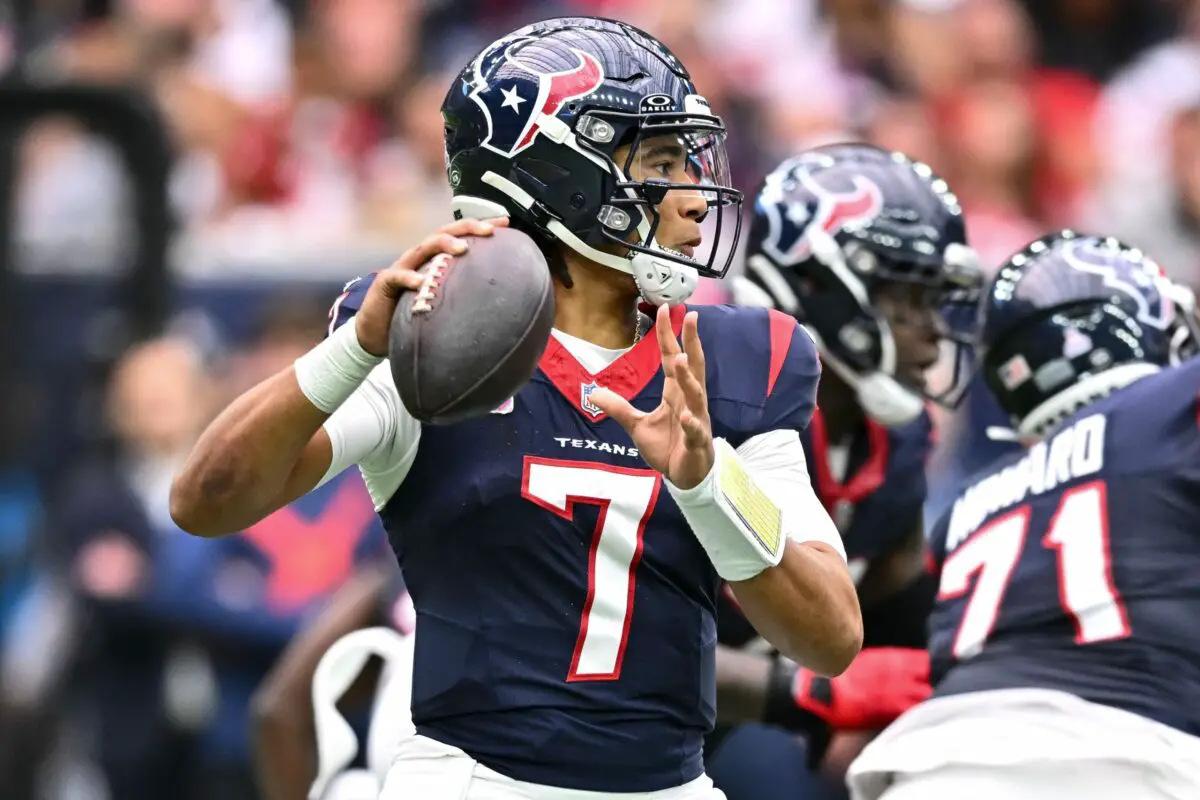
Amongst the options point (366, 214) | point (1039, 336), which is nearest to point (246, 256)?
point (366, 214)

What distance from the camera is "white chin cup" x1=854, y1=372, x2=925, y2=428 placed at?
461cm

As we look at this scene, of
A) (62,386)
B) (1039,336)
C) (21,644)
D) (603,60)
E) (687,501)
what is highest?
(603,60)

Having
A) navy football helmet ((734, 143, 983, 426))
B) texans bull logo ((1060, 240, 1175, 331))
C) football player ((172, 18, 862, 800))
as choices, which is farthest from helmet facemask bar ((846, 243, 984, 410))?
football player ((172, 18, 862, 800))

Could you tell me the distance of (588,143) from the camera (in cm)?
319

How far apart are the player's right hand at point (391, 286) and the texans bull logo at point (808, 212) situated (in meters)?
1.99

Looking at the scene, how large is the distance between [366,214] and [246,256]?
24.2 inches

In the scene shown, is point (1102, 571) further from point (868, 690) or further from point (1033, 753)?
point (868, 690)

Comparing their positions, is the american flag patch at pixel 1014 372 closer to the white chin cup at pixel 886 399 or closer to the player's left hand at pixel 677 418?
the white chin cup at pixel 886 399

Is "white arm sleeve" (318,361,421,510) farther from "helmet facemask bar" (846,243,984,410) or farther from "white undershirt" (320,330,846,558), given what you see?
"helmet facemask bar" (846,243,984,410)

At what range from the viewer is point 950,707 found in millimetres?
4016

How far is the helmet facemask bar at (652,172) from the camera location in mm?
3182

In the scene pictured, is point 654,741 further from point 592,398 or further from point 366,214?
point 366,214

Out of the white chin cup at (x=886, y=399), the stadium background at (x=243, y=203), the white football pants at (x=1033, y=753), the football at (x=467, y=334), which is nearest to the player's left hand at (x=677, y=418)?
the football at (x=467, y=334)

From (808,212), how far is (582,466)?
1876 mm
